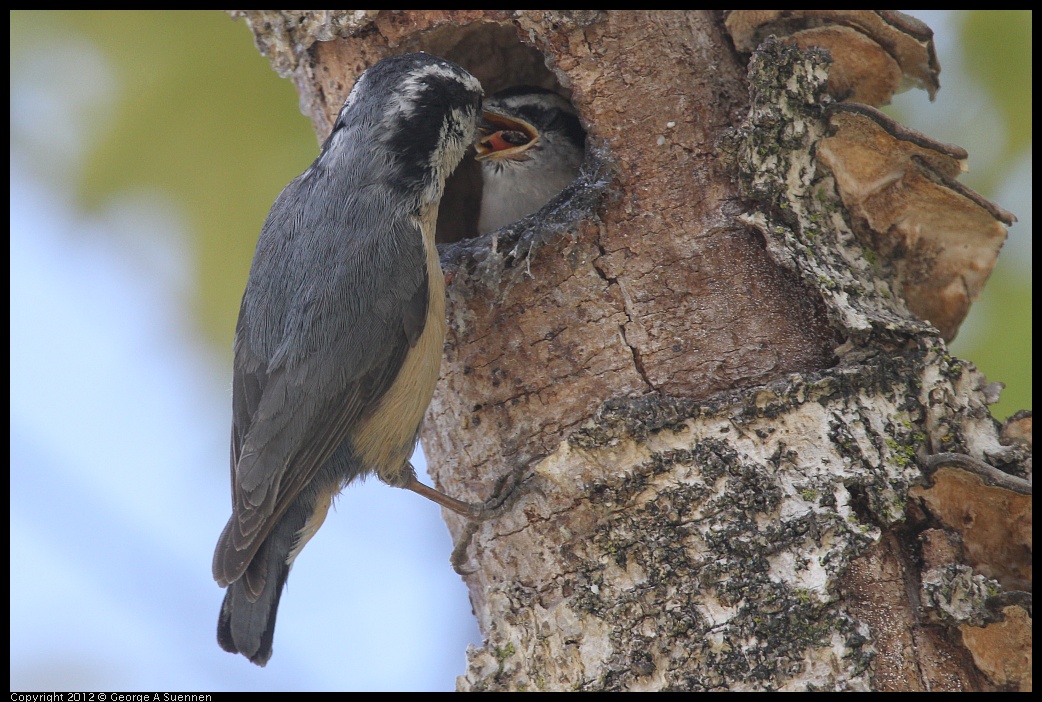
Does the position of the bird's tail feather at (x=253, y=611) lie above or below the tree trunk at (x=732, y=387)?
below

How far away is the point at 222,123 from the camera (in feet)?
9.21

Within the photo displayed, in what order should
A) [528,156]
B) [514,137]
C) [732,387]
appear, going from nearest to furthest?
[732,387]
[528,156]
[514,137]

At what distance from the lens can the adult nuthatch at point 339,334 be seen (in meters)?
2.29

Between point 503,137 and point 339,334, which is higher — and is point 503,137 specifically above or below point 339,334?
below

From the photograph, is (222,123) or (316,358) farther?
(222,123)

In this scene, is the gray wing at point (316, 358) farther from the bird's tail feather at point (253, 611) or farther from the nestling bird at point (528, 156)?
the nestling bird at point (528, 156)

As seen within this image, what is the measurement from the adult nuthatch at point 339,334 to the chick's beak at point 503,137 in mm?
512

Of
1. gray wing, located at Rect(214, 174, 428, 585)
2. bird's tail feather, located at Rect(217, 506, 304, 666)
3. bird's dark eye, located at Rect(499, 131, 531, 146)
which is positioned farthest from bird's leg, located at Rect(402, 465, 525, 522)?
bird's dark eye, located at Rect(499, 131, 531, 146)

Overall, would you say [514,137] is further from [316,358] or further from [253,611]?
[253,611]

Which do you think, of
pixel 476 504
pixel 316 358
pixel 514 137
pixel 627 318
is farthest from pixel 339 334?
pixel 514 137

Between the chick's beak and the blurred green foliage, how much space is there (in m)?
0.64

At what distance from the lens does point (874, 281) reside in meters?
2.12

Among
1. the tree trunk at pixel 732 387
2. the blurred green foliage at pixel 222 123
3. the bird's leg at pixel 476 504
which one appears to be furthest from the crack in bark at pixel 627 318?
the blurred green foliage at pixel 222 123

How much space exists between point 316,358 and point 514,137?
49.2 inches
